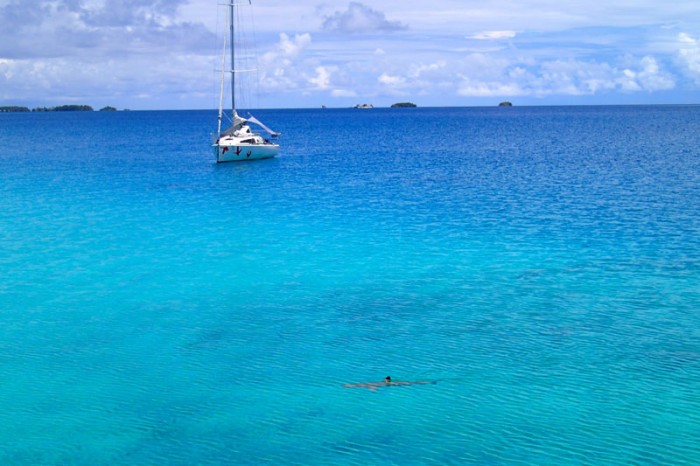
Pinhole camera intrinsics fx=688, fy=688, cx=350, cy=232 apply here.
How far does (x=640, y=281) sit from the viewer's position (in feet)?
96.9

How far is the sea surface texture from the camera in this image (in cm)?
1759

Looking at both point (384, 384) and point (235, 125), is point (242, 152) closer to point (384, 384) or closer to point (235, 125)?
point (235, 125)

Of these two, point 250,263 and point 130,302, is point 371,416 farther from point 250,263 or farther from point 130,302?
point 250,263

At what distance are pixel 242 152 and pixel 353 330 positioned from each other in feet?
201

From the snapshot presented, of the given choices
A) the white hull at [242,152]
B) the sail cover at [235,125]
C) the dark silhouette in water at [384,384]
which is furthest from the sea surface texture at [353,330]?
the sail cover at [235,125]

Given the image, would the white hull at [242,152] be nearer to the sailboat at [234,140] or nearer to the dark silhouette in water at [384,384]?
the sailboat at [234,140]

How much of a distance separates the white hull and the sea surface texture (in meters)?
28.7

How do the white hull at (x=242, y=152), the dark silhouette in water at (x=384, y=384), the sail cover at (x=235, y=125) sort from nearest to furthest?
1. the dark silhouette in water at (x=384, y=384)
2. the white hull at (x=242, y=152)
3. the sail cover at (x=235, y=125)

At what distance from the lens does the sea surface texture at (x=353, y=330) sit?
17.6 m

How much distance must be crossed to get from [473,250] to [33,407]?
22.7 metres

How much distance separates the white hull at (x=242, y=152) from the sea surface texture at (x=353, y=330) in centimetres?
2874

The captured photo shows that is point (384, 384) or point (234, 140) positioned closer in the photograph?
point (384, 384)

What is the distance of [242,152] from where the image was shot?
83250 mm

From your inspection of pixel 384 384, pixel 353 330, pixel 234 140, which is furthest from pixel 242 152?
pixel 384 384
